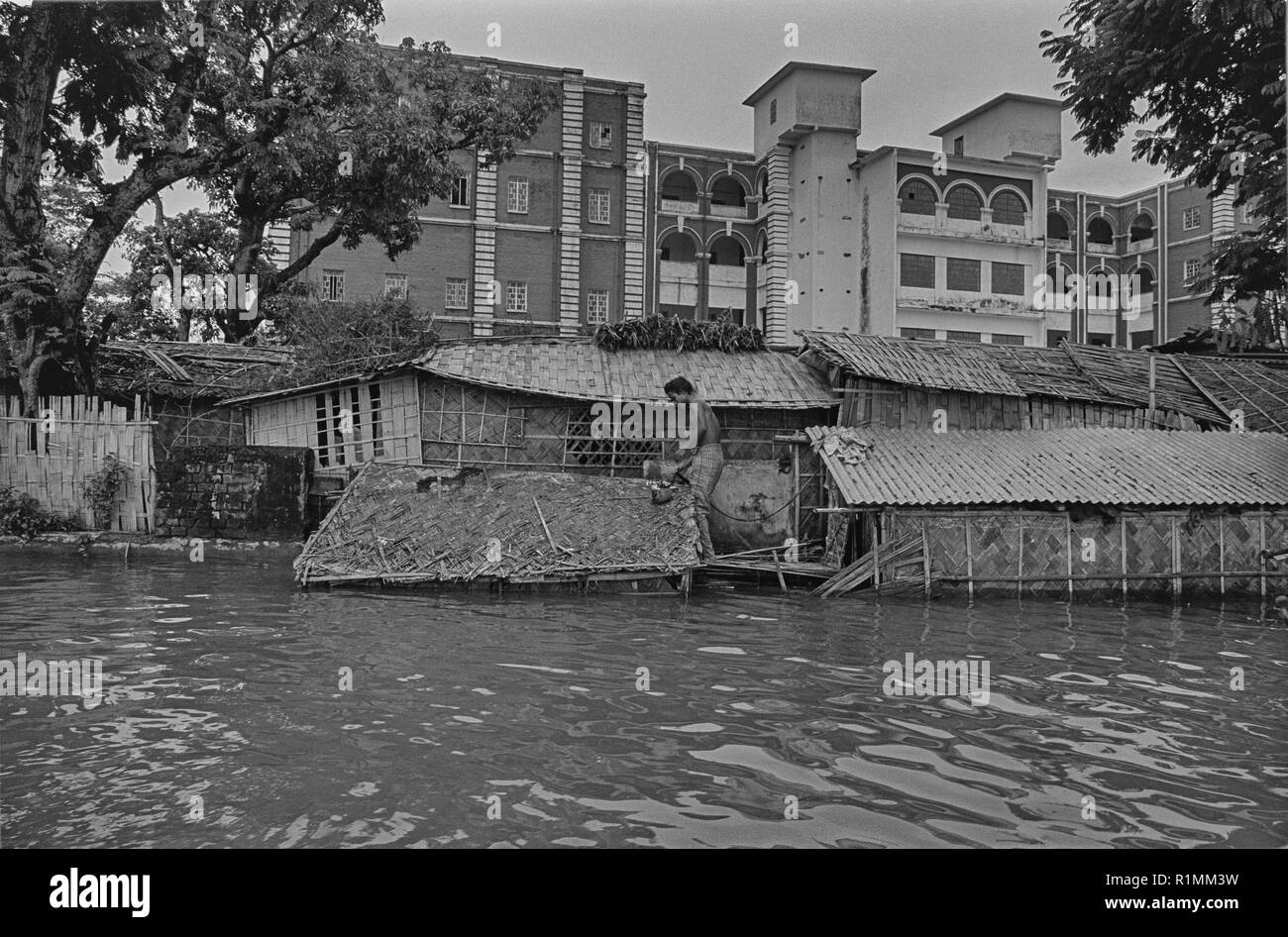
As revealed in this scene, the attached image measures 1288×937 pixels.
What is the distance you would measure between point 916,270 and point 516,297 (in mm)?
17513

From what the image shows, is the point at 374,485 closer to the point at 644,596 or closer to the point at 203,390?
the point at 644,596

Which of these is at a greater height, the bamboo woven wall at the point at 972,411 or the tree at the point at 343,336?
the tree at the point at 343,336

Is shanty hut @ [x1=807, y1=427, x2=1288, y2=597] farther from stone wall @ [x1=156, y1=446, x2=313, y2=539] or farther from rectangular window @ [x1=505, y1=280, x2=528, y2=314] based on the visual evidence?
rectangular window @ [x1=505, y1=280, x2=528, y2=314]

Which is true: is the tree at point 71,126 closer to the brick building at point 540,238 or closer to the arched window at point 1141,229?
the brick building at point 540,238

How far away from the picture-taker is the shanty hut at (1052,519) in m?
14.6

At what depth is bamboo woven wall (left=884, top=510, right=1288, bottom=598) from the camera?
47.8 feet

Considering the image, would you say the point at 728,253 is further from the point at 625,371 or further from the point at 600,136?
the point at 625,371

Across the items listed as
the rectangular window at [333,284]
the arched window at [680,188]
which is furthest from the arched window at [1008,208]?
the rectangular window at [333,284]

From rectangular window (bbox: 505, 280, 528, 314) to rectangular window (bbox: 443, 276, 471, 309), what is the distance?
1.59 m

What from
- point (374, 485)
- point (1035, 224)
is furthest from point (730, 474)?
point (1035, 224)

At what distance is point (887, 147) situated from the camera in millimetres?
39344

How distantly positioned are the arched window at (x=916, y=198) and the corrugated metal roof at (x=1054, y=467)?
2432cm

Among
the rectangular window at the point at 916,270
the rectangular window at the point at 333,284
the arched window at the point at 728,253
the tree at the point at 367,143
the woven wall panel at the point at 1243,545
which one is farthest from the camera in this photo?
the arched window at the point at 728,253

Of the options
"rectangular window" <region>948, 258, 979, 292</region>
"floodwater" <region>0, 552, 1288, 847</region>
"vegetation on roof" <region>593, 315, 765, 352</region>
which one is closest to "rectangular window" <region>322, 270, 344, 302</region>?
"vegetation on roof" <region>593, 315, 765, 352</region>
